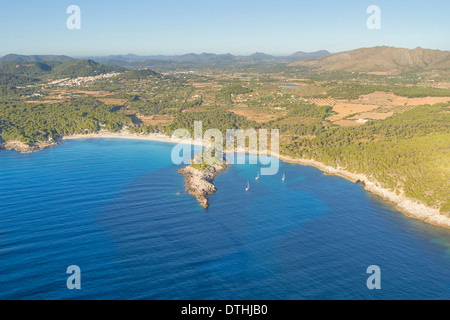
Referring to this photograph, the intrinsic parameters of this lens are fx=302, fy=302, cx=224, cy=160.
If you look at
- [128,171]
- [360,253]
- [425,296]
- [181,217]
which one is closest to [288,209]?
[360,253]

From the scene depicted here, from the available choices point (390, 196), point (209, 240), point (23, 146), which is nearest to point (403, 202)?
point (390, 196)

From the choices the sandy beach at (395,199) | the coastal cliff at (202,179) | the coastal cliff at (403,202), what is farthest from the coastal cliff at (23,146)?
the coastal cliff at (403,202)

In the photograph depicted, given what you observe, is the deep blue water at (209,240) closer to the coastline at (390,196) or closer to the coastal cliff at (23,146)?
the coastline at (390,196)

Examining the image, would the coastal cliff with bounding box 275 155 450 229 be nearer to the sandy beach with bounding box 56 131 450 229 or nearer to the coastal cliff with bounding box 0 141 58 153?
the sandy beach with bounding box 56 131 450 229

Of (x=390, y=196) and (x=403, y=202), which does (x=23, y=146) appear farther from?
(x=403, y=202)

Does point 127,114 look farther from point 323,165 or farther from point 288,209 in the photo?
point 288,209

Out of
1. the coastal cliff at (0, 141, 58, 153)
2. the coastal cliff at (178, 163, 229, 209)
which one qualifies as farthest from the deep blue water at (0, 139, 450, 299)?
the coastal cliff at (0, 141, 58, 153)
